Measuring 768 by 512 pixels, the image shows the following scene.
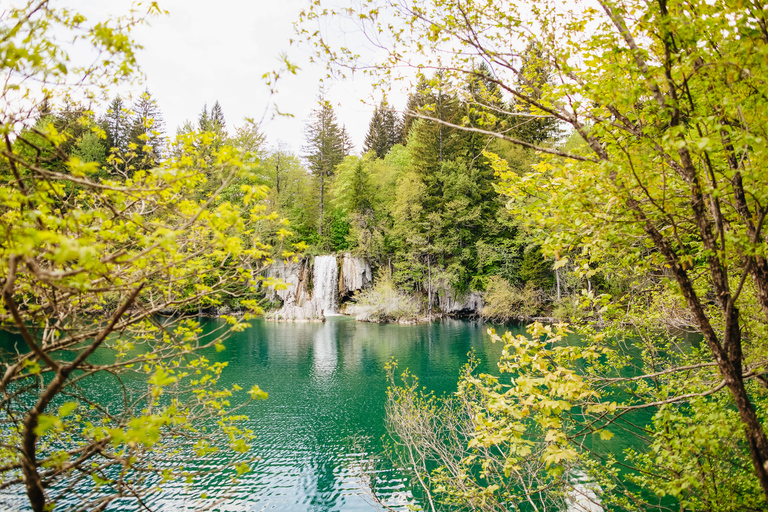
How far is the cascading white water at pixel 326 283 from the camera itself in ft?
99.0

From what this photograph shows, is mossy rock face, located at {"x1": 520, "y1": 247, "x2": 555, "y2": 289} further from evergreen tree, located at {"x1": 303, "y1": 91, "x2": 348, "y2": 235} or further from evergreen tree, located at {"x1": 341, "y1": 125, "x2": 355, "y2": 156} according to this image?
evergreen tree, located at {"x1": 341, "y1": 125, "x2": 355, "y2": 156}

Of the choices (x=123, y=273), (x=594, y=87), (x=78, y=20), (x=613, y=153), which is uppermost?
(x=78, y=20)

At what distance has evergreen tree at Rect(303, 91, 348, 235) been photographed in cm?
3494

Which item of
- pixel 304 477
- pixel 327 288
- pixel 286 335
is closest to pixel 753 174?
pixel 304 477

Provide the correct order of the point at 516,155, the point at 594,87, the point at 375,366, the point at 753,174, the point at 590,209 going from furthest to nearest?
the point at 516,155 → the point at 375,366 → the point at 590,209 → the point at 594,87 → the point at 753,174

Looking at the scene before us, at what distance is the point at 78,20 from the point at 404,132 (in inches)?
1638

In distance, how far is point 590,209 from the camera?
7.67 ft

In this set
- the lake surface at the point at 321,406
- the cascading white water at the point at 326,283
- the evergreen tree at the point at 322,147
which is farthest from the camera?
the evergreen tree at the point at 322,147

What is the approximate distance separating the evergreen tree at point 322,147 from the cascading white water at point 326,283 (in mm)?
4766

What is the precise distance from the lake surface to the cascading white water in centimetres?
745

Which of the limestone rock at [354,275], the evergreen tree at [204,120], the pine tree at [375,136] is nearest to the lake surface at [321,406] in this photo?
the limestone rock at [354,275]

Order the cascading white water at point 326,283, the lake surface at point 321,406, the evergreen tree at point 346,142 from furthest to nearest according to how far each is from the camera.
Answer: the evergreen tree at point 346,142 → the cascading white water at point 326,283 → the lake surface at point 321,406

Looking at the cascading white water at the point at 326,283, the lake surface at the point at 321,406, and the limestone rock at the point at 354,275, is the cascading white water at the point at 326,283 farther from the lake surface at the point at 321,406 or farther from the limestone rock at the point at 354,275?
the lake surface at the point at 321,406

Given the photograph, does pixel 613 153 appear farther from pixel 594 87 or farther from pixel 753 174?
pixel 753 174
